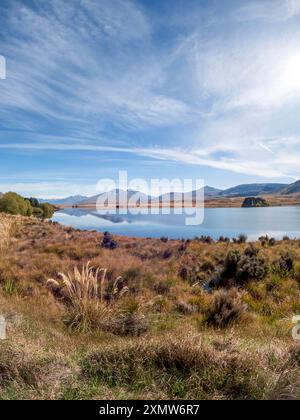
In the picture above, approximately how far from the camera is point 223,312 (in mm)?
6812

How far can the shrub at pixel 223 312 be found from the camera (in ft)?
21.9

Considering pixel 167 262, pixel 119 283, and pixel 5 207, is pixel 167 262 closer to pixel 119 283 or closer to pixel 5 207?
pixel 119 283

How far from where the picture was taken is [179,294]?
957 centimetres

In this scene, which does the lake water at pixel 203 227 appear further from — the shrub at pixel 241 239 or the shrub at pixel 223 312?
the shrub at pixel 223 312

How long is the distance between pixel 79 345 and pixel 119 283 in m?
5.44

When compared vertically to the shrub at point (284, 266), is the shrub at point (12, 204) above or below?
above

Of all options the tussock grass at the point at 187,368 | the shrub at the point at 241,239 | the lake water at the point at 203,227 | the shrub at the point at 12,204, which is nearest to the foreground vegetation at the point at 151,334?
the tussock grass at the point at 187,368

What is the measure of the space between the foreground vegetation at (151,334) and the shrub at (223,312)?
0.02 metres

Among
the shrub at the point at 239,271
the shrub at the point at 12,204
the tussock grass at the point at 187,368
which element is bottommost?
the shrub at the point at 239,271

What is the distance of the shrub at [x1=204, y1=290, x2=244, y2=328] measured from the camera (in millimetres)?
6666

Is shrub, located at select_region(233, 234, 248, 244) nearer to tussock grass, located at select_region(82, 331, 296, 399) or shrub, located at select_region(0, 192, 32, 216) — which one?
tussock grass, located at select_region(82, 331, 296, 399)

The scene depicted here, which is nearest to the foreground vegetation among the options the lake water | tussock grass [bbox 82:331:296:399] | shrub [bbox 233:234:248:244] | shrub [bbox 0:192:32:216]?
tussock grass [bbox 82:331:296:399]

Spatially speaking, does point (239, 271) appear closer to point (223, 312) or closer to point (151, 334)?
point (223, 312)
